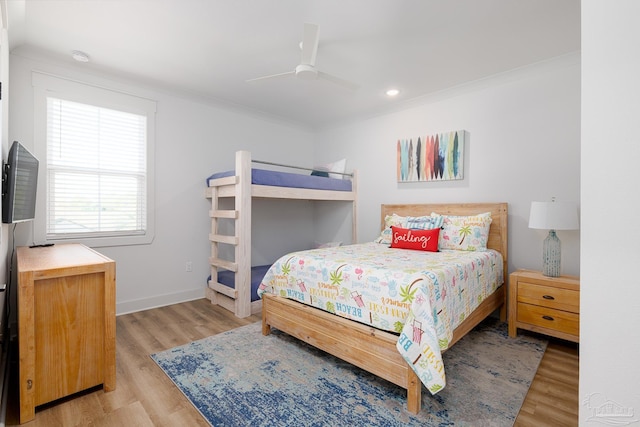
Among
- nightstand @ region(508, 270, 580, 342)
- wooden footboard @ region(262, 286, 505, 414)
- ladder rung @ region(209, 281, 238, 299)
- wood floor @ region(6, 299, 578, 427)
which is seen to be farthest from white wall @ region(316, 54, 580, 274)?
ladder rung @ region(209, 281, 238, 299)

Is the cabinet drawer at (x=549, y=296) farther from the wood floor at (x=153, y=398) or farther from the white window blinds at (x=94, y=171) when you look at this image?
the white window blinds at (x=94, y=171)

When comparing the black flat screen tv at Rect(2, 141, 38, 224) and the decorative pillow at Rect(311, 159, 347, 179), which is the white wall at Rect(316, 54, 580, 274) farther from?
the black flat screen tv at Rect(2, 141, 38, 224)

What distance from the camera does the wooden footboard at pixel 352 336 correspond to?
1.69 m

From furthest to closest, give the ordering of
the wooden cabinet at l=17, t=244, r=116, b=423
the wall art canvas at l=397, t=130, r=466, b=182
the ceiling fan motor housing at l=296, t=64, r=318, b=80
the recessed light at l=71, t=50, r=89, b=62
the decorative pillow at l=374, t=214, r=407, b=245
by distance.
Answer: the decorative pillow at l=374, t=214, r=407, b=245 → the wall art canvas at l=397, t=130, r=466, b=182 → the recessed light at l=71, t=50, r=89, b=62 → the ceiling fan motor housing at l=296, t=64, r=318, b=80 → the wooden cabinet at l=17, t=244, r=116, b=423

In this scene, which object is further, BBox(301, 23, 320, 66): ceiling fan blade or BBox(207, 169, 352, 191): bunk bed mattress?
BBox(207, 169, 352, 191): bunk bed mattress

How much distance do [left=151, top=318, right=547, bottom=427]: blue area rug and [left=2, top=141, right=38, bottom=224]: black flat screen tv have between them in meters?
1.32

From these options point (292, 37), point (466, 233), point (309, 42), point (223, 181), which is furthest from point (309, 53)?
point (466, 233)

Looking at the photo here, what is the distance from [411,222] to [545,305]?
4.51 ft

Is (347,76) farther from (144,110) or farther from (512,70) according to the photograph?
(144,110)

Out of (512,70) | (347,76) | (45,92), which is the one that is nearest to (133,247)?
(45,92)

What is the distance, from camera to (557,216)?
8.16 feet

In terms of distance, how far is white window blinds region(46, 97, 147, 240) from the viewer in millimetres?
2820

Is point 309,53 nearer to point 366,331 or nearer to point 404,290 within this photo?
point 404,290
